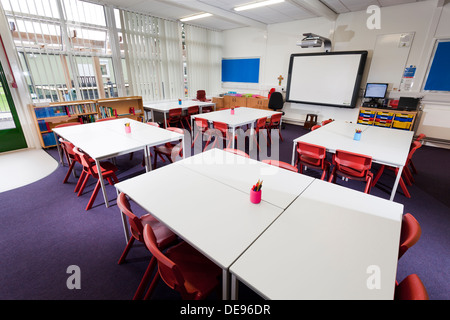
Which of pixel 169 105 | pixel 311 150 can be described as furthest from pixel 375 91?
pixel 169 105

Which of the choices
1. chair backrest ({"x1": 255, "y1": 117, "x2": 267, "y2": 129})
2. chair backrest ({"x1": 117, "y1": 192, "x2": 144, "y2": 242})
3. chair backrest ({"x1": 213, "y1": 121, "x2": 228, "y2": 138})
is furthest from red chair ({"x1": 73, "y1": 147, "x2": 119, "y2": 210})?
chair backrest ({"x1": 255, "y1": 117, "x2": 267, "y2": 129})

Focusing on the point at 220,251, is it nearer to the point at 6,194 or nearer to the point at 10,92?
the point at 6,194

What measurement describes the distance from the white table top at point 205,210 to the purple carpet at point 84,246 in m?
0.77

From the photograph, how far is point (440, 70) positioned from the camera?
479cm

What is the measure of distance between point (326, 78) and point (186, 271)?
21.5 ft

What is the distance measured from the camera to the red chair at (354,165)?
98.4 inches

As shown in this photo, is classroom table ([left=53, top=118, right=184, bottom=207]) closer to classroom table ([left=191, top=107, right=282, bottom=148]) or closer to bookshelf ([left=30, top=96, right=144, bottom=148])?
classroom table ([left=191, top=107, right=282, bottom=148])

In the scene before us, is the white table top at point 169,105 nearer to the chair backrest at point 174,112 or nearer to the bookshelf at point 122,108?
the chair backrest at point 174,112

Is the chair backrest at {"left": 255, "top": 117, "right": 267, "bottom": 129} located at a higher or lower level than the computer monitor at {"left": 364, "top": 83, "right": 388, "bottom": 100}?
lower

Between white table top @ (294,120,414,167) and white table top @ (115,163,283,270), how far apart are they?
1.77 meters

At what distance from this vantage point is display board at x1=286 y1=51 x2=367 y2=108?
5695mm

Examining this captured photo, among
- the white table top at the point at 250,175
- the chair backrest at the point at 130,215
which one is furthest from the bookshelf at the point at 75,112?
the chair backrest at the point at 130,215

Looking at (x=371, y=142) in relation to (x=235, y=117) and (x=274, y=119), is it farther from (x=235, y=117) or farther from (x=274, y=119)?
(x=235, y=117)
